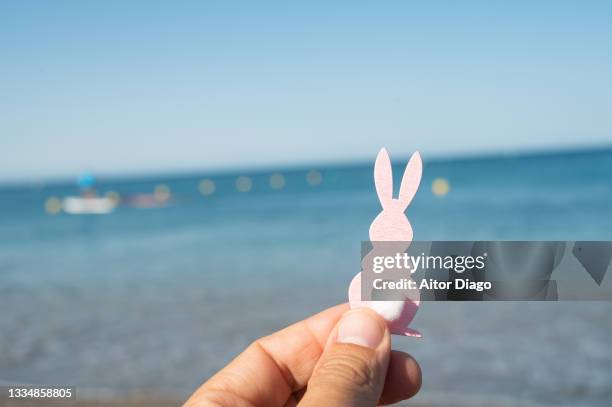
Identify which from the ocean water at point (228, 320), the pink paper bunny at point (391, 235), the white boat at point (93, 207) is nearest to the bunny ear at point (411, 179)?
the pink paper bunny at point (391, 235)

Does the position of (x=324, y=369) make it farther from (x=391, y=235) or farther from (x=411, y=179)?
(x=411, y=179)

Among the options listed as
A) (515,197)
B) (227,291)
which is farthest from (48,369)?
(515,197)

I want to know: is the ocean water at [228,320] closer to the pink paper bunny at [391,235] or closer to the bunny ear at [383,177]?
the pink paper bunny at [391,235]

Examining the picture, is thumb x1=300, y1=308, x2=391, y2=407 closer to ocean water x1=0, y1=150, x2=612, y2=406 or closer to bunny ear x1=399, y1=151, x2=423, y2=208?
bunny ear x1=399, y1=151, x2=423, y2=208

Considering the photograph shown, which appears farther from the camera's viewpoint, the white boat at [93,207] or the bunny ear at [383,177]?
the white boat at [93,207]

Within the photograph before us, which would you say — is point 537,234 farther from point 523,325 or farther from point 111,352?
point 111,352

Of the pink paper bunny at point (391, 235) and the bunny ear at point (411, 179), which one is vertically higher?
the bunny ear at point (411, 179)
